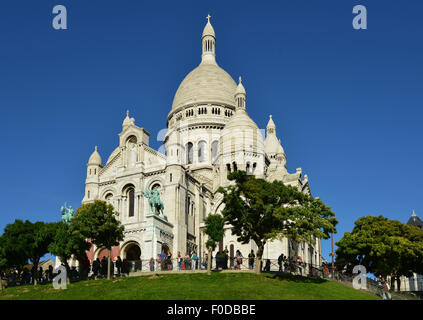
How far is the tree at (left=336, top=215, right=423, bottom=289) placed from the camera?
Result: 5338cm

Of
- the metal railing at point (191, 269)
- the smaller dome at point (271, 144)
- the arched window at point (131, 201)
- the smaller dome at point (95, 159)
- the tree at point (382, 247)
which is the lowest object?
the metal railing at point (191, 269)

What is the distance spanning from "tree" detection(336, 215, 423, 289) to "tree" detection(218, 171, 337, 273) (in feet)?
33.3

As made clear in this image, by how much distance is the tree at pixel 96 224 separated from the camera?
47.1m

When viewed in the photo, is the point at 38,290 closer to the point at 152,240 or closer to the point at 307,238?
the point at 152,240

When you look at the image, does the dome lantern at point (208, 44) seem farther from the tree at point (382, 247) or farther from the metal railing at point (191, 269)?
the metal railing at point (191, 269)

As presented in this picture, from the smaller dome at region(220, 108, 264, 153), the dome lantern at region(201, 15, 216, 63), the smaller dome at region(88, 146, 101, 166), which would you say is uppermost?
the dome lantern at region(201, 15, 216, 63)

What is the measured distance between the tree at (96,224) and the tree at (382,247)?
25.0 m

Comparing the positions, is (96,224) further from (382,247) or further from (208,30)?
(208,30)

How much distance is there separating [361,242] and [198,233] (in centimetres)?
2092

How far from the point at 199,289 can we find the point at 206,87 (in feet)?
196

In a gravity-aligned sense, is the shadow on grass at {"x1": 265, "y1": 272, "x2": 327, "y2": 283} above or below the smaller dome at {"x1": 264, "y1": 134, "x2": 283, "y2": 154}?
below

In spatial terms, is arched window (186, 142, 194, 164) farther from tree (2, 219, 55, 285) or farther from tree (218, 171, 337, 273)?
tree (218, 171, 337, 273)

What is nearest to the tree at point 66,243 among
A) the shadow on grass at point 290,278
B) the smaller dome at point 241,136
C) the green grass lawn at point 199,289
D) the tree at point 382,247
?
the green grass lawn at point 199,289

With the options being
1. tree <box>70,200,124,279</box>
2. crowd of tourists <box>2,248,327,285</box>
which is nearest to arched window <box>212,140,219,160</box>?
crowd of tourists <box>2,248,327,285</box>
